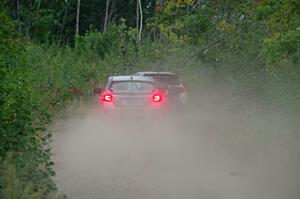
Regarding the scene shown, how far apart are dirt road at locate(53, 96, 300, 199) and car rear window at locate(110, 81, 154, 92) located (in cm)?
81

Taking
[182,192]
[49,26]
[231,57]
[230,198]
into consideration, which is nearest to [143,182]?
[182,192]

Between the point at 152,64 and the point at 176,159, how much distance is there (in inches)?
865

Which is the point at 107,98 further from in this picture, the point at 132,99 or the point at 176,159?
the point at 176,159

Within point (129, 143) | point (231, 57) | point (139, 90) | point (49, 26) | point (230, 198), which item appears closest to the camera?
point (230, 198)

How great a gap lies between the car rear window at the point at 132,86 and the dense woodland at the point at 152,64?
6.37ft

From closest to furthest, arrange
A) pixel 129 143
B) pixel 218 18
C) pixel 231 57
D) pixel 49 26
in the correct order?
pixel 129 143, pixel 231 57, pixel 218 18, pixel 49 26

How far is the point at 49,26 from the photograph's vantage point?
67250 millimetres

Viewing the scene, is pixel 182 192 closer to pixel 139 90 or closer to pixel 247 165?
pixel 247 165

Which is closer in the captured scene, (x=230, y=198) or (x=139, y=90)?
(x=230, y=198)

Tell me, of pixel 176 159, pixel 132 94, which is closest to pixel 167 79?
pixel 132 94

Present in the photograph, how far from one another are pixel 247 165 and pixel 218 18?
56.6ft

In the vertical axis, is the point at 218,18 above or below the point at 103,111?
above

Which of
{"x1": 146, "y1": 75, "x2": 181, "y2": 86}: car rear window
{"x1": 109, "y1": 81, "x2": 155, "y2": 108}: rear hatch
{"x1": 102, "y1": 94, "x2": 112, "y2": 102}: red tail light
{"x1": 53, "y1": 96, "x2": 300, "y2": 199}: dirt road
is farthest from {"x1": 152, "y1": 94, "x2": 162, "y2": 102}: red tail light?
{"x1": 146, "y1": 75, "x2": 181, "y2": 86}: car rear window

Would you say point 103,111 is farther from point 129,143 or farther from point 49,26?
point 49,26
